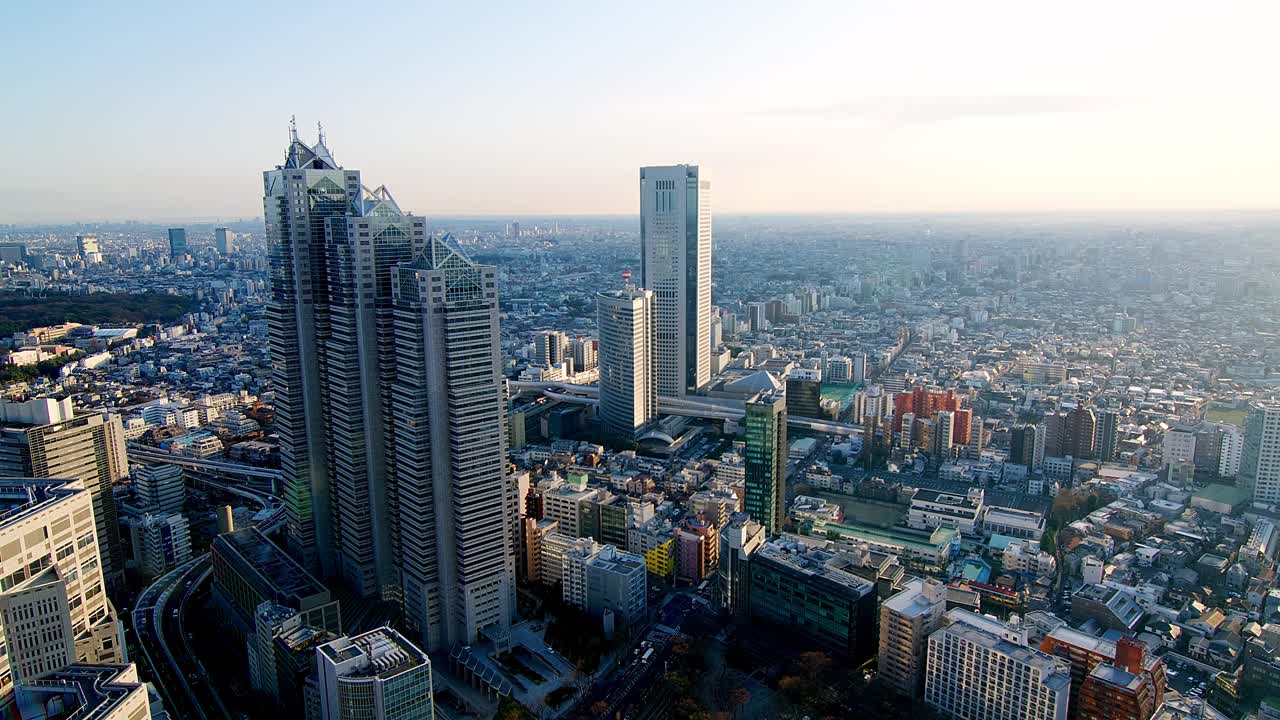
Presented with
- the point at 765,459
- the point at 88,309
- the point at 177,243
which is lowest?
the point at 765,459

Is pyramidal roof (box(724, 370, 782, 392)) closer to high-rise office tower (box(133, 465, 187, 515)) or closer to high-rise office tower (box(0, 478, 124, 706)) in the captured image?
high-rise office tower (box(133, 465, 187, 515))

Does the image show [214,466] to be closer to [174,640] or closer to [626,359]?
[174,640]

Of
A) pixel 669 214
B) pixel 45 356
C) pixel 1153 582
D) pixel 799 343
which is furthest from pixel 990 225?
pixel 45 356

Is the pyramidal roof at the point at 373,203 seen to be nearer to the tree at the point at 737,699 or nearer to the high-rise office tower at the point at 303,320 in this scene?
the high-rise office tower at the point at 303,320

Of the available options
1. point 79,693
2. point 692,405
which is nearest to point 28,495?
point 79,693

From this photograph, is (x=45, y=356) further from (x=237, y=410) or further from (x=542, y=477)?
(x=542, y=477)

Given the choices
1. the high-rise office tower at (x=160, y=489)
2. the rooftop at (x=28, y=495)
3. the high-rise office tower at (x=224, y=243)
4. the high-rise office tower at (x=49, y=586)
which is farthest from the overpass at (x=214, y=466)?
the high-rise office tower at (x=224, y=243)

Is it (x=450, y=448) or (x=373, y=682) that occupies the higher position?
(x=450, y=448)

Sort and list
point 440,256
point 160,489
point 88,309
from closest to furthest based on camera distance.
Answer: point 440,256, point 160,489, point 88,309
